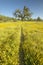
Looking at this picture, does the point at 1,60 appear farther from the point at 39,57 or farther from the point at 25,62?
the point at 39,57

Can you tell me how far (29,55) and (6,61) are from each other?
2898 millimetres

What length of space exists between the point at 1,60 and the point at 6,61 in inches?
23.7

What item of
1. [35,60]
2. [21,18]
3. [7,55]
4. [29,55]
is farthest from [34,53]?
[21,18]

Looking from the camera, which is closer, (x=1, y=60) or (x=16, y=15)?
(x=1, y=60)

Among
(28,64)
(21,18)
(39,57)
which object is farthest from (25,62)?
(21,18)

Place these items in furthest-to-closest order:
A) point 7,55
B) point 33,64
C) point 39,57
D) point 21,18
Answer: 1. point 21,18
2. point 7,55
3. point 39,57
4. point 33,64

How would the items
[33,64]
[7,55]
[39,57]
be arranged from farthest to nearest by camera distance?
[7,55] < [39,57] < [33,64]

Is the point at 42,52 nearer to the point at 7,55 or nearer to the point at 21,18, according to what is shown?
the point at 7,55

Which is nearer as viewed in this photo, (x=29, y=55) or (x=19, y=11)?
(x=29, y=55)

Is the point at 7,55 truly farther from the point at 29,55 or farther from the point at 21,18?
the point at 21,18

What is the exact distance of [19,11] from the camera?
391 ft

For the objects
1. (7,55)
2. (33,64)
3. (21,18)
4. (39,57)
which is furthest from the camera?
(21,18)

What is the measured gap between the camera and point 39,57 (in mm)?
14234

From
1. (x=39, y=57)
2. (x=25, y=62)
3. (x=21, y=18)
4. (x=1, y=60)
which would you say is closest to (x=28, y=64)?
(x=25, y=62)
